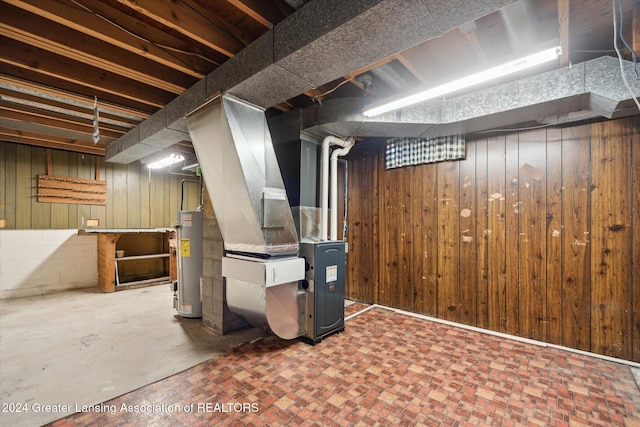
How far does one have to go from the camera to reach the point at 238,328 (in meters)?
3.11

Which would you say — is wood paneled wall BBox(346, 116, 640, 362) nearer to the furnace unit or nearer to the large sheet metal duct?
the furnace unit

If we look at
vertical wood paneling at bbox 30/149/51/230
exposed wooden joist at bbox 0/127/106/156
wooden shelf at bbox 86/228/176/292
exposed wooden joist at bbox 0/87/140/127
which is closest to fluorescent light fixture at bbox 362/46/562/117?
exposed wooden joist at bbox 0/87/140/127

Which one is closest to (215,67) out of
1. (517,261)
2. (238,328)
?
(238,328)

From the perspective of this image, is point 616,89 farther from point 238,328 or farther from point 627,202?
point 238,328

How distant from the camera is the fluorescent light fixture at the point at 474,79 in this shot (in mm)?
1656

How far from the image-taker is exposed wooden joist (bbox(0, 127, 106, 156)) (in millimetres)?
3875

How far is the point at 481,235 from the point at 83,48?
12.9ft

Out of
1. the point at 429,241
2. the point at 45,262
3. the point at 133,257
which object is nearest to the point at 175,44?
the point at 429,241

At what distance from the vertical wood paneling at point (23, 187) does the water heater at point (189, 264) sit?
9.85 ft

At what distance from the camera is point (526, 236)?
2.86 m

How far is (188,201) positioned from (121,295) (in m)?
2.54

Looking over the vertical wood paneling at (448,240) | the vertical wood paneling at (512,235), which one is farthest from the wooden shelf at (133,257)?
the vertical wood paneling at (512,235)

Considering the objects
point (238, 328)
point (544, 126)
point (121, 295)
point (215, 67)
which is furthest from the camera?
point (121, 295)

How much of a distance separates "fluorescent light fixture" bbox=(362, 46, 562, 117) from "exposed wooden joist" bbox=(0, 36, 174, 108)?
213 cm
